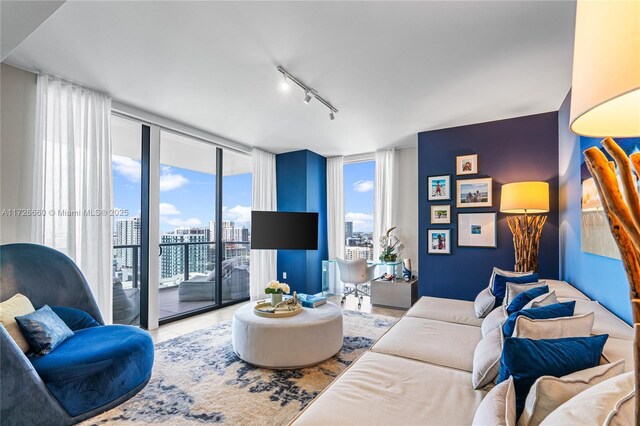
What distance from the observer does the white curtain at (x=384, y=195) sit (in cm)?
525

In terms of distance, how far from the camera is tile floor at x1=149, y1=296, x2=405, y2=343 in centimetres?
352

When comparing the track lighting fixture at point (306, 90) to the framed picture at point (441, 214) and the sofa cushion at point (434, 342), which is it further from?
the sofa cushion at point (434, 342)

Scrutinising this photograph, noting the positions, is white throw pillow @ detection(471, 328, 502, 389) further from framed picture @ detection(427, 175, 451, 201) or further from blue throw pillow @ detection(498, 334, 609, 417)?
framed picture @ detection(427, 175, 451, 201)

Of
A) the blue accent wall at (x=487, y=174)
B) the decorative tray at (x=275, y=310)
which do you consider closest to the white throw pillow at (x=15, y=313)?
the decorative tray at (x=275, y=310)

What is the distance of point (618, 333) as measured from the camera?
1459mm

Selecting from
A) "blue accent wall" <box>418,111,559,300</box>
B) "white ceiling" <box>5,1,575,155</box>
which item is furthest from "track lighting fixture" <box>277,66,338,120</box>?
"blue accent wall" <box>418,111,559,300</box>

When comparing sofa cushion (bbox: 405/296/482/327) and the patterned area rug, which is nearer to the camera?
the patterned area rug

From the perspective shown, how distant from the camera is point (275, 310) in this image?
2.82 m

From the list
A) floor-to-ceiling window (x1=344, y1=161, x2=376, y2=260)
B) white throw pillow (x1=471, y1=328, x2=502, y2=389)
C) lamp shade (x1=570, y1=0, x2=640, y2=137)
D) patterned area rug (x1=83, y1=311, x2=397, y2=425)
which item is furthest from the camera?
floor-to-ceiling window (x1=344, y1=161, x2=376, y2=260)

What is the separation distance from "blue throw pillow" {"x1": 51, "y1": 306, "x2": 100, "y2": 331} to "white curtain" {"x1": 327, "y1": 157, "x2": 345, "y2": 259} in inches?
157

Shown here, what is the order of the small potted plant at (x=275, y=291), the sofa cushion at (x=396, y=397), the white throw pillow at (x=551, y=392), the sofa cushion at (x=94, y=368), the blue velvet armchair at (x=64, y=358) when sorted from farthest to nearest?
the small potted plant at (x=275, y=291), the sofa cushion at (x=94, y=368), the blue velvet armchair at (x=64, y=358), the sofa cushion at (x=396, y=397), the white throw pillow at (x=551, y=392)

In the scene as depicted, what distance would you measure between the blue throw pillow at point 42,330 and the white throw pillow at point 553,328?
2679 millimetres

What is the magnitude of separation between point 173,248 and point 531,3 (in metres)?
4.75

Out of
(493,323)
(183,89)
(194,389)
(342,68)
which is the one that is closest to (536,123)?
(342,68)
